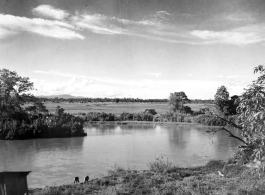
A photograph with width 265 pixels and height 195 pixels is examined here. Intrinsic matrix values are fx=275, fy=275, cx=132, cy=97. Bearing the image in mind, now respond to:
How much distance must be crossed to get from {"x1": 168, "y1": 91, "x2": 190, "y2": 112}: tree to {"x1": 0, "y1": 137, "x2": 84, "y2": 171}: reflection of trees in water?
34.0 m

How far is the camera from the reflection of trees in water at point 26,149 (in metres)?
18.7

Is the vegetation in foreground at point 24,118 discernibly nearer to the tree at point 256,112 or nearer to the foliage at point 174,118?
the foliage at point 174,118

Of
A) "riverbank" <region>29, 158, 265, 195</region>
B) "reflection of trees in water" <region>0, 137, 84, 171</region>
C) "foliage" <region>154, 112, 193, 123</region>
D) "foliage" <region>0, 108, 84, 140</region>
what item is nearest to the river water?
"reflection of trees in water" <region>0, 137, 84, 171</region>

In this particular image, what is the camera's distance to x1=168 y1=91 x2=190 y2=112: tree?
6100cm

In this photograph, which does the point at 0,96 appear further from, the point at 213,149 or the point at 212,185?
the point at 212,185

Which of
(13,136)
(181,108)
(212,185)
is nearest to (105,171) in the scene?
(212,185)

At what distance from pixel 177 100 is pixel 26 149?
42135mm

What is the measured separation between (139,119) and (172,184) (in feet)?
148

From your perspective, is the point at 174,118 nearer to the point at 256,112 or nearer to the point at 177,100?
the point at 177,100

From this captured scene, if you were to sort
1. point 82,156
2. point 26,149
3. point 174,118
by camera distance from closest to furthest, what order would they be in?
point 82,156, point 26,149, point 174,118

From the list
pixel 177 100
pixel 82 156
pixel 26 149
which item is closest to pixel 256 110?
pixel 82 156

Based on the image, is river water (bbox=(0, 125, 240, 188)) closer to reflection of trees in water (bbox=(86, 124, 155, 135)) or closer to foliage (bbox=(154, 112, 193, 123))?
reflection of trees in water (bbox=(86, 124, 155, 135))

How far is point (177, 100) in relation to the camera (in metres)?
61.6

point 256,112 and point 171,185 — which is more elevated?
point 256,112
